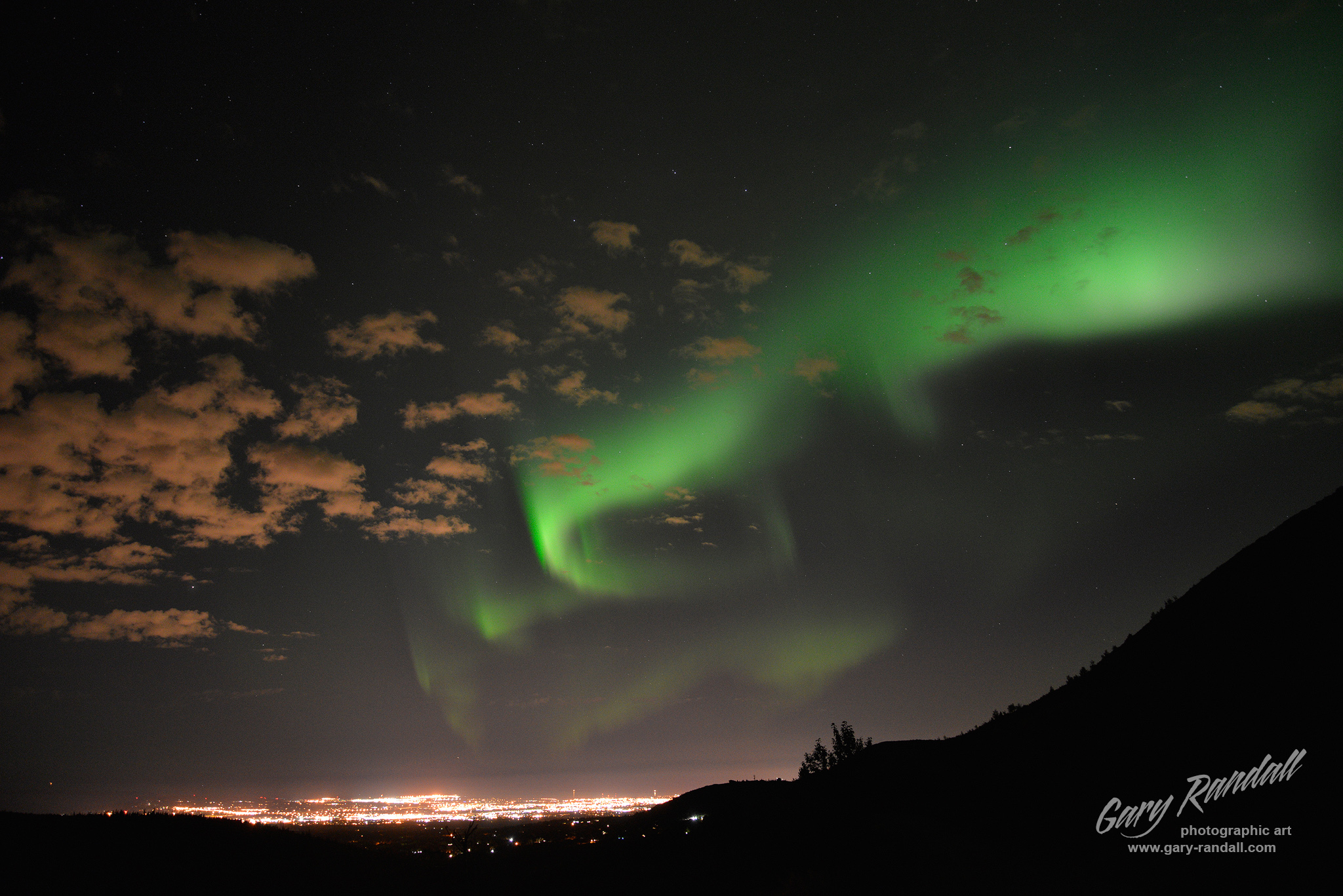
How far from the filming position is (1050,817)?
24.6 m

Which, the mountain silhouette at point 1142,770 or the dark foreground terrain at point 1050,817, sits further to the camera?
the dark foreground terrain at point 1050,817

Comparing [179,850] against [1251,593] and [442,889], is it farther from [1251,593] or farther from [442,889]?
[1251,593]

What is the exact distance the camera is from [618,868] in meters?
34.5

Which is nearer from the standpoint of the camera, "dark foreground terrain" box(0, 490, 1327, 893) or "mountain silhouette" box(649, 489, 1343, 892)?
"mountain silhouette" box(649, 489, 1343, 892)

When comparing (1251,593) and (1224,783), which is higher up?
(1251,593)

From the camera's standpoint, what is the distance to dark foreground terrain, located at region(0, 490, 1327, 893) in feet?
62.3

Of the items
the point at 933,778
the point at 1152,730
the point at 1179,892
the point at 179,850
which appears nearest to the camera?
the point at 1179,892

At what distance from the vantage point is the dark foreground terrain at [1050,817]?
19.0 m

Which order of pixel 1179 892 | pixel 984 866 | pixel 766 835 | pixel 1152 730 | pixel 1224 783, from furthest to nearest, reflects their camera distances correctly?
pixel 766 835
pixel 1152 730
pixel 984 866
pixel 1224 783
pixel 1179 892

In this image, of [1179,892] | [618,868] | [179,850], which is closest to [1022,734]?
[1179,892]

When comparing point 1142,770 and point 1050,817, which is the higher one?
point 1142,770

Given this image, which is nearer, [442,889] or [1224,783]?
[1224,783]

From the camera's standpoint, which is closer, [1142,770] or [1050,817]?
[1142,770]

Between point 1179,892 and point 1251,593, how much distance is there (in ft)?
62.0
